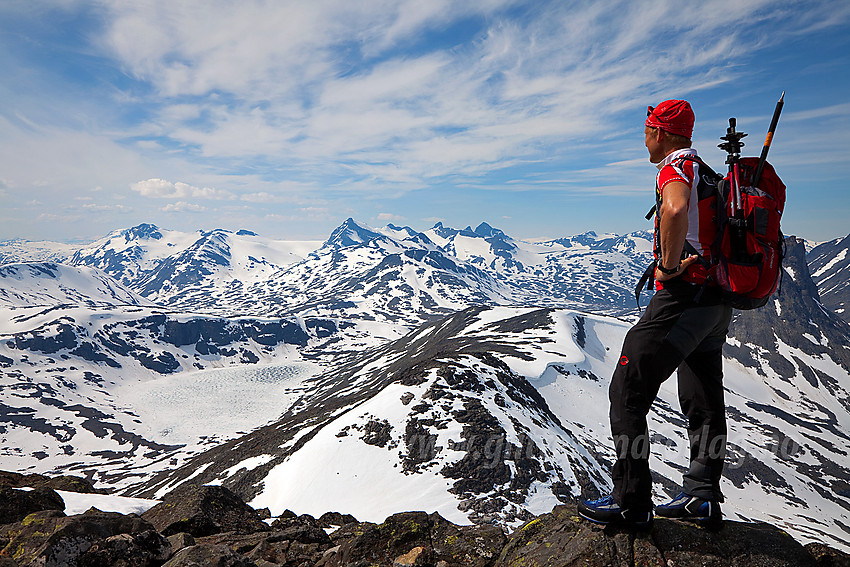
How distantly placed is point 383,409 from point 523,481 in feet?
75.6

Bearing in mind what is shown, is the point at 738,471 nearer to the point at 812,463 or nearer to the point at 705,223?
the point at 812,463

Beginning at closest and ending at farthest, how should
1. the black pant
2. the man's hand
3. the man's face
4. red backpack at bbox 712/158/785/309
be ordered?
red backpack at bbox 712/158/785/309, the man's hand, the black pant, the man's face

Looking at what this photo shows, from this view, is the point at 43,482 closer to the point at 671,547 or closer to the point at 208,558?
the point at 208,558

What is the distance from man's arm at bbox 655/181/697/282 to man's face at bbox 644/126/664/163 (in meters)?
0.96

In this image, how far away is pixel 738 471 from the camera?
93.6m

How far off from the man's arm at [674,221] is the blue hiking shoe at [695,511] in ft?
11.3

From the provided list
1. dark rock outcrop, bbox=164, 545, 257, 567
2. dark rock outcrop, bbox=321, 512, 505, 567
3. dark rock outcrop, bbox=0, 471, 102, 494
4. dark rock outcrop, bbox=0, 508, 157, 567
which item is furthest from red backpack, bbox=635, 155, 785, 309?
dark rock outcrop, bbox=0, 471, 102, 494

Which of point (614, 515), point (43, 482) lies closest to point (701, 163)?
point (614, 515)

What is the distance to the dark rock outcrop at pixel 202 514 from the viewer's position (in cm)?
1025

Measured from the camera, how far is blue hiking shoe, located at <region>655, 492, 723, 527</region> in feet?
18.1

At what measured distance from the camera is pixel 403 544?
8.13m

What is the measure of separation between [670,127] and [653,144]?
0.28 metres

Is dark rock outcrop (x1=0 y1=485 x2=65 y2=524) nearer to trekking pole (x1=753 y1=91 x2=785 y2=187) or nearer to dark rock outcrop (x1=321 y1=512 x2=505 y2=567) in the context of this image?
dark rock outcrop (x1=321 y1=512 x2=505 y2=567)

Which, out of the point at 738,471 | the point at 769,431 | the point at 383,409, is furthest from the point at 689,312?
the point at 769,431
